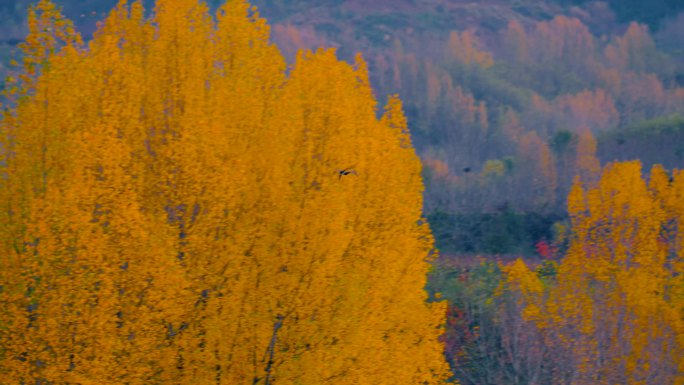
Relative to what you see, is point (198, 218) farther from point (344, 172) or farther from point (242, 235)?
point (344, 172)

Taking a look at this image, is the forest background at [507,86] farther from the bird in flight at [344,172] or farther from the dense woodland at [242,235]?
the bird in flight at [344,172]

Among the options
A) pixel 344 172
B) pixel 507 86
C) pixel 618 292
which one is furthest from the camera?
pixel 507 86

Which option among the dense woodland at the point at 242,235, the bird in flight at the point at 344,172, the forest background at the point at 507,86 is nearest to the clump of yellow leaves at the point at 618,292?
the dense woodland at the point at 242,235

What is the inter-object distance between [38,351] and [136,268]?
157 centimetres

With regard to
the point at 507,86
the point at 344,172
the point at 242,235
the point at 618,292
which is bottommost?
the point at 618,292

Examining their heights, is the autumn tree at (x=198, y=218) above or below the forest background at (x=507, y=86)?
below

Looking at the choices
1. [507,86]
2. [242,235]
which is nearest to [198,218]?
[242,235]

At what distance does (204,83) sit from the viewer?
14305mm

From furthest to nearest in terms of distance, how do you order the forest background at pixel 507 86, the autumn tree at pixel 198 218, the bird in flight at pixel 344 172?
the forest background at pixel 507 86, the bird in flight at pixel 344 172, the autumn tree at pixel 198 218

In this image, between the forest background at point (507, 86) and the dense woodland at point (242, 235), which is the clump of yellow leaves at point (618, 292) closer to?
the dense woodland at point (242, 235)

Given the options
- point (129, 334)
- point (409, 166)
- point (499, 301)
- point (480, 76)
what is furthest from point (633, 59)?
point (129, 334)

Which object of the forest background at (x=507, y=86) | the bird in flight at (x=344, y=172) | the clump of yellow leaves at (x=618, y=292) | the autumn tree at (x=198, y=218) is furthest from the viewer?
the forest background at (x=507, y=86)

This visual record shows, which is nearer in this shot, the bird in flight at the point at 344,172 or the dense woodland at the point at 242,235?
the dense woodland at the point at 242,235

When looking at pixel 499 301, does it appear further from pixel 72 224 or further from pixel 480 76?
pixel 480 76
